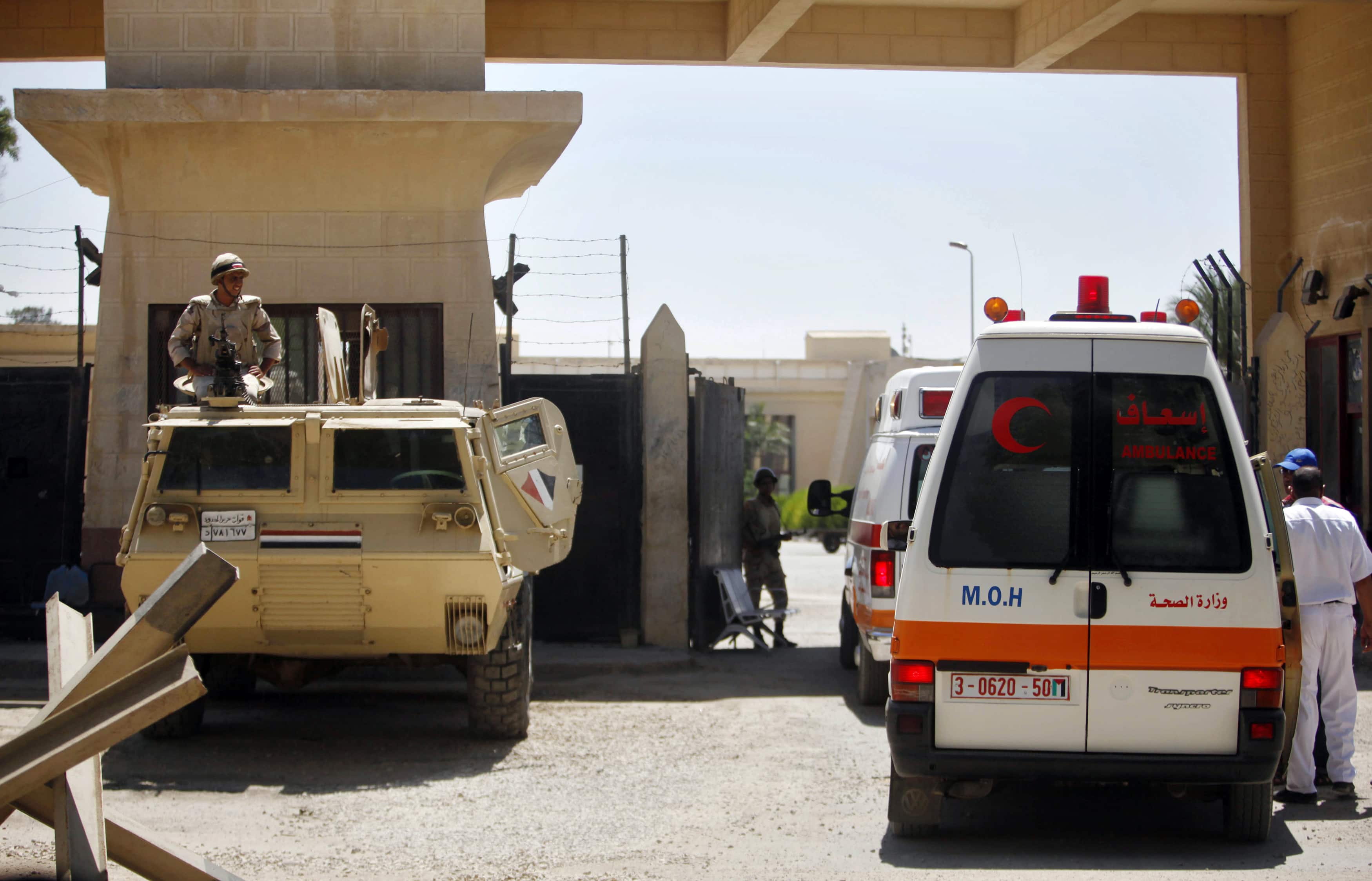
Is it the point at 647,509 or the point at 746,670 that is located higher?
the point at 647,509

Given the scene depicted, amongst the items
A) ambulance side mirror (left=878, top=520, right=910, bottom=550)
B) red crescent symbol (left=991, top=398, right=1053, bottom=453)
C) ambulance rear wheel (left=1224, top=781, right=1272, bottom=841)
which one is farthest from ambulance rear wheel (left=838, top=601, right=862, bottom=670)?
red crescent symbol (left=991, top=398, right=1053, bottom=453)

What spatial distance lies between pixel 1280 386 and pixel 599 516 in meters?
6.98

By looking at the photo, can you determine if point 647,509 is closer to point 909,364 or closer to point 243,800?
point 243,800

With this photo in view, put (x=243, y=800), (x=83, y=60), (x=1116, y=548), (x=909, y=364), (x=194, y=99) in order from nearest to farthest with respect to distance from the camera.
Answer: (x=1116, y=548) → (x=243, y=800) → (x=194, y=99) → (x=83, y=60) → (x=909, y=364)

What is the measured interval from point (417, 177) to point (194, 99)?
6.05 feet

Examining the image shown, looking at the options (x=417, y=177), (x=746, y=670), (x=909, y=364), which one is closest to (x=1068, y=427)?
(x=746, y=670)

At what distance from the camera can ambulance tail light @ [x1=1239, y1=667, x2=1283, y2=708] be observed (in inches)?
213

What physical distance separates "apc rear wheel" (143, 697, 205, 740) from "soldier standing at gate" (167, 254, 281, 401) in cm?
194

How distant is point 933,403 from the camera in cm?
902

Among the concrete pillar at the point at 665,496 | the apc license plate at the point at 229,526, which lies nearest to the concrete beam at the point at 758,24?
the concrete pillar at the point at 665,496

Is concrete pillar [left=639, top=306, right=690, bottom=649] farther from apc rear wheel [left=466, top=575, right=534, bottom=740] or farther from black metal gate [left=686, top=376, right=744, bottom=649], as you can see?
apc rear wheel [left=466, top=575, right=534, bottom=740]

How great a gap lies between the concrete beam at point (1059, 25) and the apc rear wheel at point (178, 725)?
31.1ft

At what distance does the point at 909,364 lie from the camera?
36469 millimetres

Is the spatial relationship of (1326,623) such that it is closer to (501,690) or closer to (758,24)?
(501,690)
